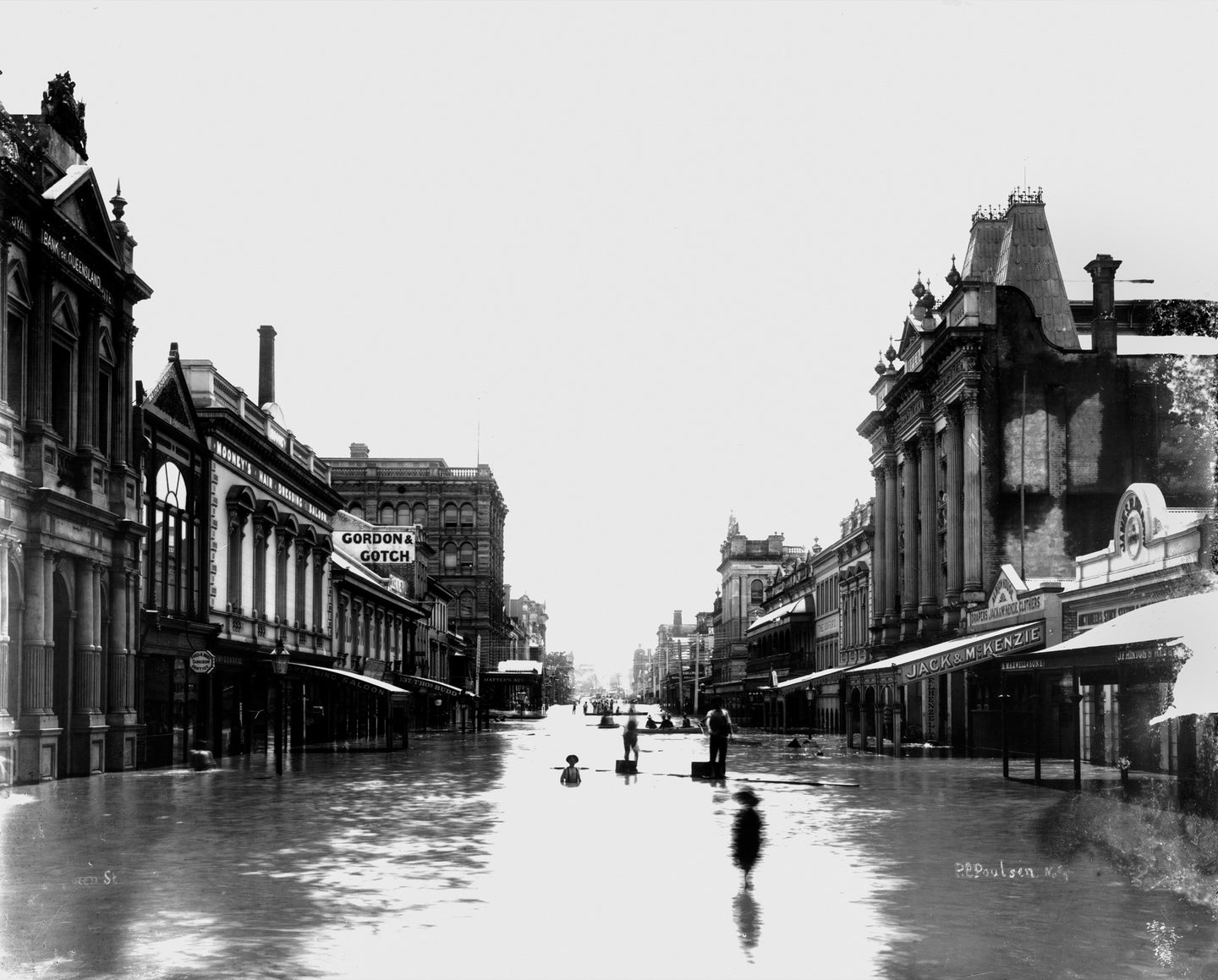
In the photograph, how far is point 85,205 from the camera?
31.8 meters

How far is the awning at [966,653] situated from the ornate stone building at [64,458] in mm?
19765

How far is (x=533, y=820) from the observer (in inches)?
852

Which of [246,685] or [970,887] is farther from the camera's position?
[246,685]

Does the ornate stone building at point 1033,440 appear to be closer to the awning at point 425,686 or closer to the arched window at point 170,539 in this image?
the awning at point 425,686

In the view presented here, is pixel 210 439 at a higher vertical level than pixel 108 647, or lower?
→ higher

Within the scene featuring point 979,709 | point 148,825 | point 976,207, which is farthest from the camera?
point 976,207

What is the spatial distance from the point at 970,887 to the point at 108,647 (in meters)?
24.5

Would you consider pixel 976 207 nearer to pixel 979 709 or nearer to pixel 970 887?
pixel 979 709

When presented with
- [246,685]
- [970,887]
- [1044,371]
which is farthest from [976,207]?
[970,887]

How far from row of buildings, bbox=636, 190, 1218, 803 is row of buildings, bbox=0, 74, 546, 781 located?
63.1 feet

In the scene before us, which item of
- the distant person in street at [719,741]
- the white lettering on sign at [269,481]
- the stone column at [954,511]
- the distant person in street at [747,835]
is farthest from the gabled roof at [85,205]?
the stone column at [954,511]

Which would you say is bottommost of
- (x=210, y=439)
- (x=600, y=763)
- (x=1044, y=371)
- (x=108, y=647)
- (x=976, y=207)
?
(x=600, y=763)

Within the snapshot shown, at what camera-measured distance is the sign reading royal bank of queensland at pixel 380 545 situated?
6638 centimetres

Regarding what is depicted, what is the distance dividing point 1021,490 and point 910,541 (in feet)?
30.8
